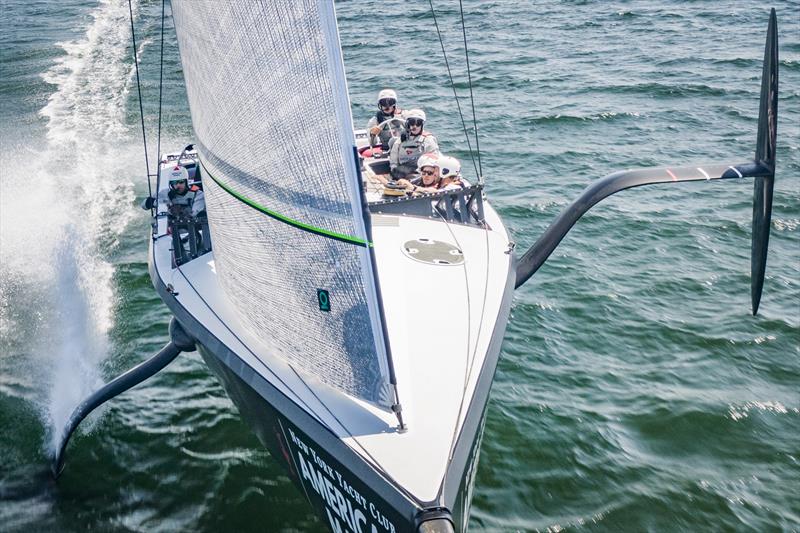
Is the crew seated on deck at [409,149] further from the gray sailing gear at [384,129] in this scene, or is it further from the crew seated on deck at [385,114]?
the crew seated on deck at [385,114]

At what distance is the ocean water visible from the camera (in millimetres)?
7773

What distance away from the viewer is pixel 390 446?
5.58 m

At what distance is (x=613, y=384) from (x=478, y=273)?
2683 millimetres

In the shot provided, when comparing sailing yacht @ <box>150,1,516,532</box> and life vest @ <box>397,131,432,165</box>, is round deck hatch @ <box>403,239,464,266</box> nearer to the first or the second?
sailing yacht @ <box>150,1,516,532</box>

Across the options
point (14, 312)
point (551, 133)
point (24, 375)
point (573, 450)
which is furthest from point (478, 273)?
point (551, 133)

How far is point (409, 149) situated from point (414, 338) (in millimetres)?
4676

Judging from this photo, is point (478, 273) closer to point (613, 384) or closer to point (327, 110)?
point (613, 384)

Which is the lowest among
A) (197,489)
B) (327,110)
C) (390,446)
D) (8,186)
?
(197,489)

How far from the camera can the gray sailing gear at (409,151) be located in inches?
429

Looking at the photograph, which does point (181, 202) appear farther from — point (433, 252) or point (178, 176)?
point (433, 252)

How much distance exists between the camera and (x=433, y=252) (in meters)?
8.62

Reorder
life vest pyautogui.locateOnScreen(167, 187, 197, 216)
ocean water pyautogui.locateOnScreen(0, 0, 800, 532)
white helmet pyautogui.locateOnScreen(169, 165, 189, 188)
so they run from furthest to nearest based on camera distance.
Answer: white helmet pyautogui.locateOnScreen(169, 165, 189, 188)
life vest pyautogui.locateOnScreen(167, 187, 197, 216)
ocean water pyautogui.locateOnScreen(0, 0, 800, 532)

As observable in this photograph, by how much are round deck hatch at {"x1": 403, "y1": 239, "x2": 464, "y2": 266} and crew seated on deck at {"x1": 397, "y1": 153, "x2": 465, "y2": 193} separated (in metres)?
1.31

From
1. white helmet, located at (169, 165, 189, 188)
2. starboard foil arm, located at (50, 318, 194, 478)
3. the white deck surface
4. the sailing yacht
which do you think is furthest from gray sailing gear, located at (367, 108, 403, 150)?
starboard foil arm, located at (50, 318, 194, 478)
